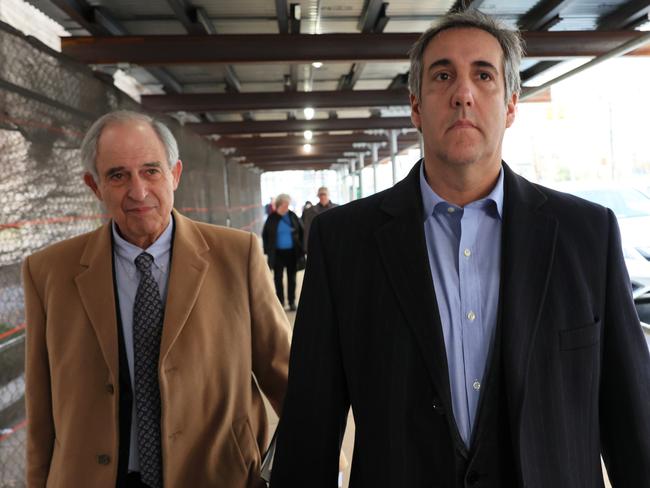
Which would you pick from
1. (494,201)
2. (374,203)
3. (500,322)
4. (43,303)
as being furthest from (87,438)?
(494,201)

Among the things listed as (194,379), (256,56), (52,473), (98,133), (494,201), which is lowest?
(52,473)

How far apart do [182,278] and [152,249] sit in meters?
0.14

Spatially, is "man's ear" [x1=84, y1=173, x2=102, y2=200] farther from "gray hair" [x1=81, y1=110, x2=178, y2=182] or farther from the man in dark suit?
the man in dark suit

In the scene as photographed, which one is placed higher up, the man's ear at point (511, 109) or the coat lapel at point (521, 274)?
the man's ear at point (511, 109)

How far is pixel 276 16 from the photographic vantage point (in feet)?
17.2

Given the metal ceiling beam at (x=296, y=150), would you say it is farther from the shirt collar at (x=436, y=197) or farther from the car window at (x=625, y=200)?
the shirt collar at (x=436, y=197)

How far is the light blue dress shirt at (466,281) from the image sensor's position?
1.19 metres

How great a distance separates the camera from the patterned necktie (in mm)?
1503

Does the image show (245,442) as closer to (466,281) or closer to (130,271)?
(130,271)

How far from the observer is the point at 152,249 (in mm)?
1647

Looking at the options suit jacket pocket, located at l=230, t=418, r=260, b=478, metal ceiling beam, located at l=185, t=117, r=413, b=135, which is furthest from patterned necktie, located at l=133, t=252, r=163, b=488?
metal ceiling beam, located at l=185, t=117, r=413, b=135

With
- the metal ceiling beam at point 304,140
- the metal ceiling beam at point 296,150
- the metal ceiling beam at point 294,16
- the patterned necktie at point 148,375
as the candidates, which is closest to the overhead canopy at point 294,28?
the metal ceiling beam at point 294,16

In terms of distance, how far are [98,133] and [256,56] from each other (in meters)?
3.47

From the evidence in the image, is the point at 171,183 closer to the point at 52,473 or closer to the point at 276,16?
the point at 52,473
